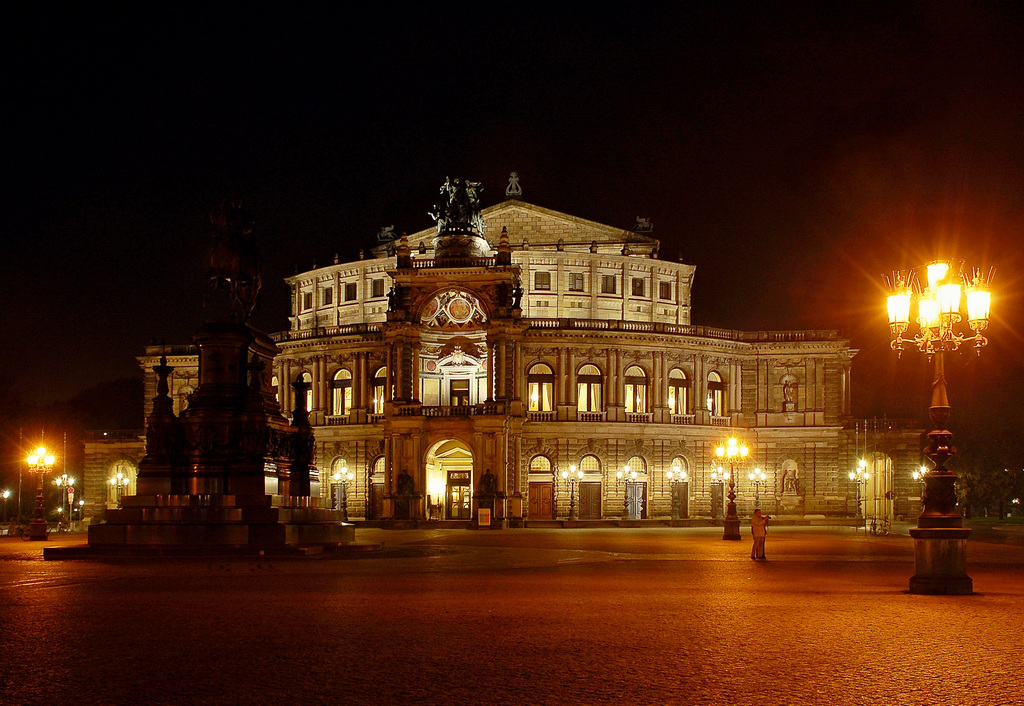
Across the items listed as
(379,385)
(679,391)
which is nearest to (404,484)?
(379,385)

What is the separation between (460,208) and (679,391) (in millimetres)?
21333

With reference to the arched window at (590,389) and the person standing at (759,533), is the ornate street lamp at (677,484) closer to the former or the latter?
the arched window at (590,389)

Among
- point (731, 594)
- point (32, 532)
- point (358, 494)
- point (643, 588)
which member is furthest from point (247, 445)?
point (358, 494)

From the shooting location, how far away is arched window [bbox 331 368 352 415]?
81.6 m

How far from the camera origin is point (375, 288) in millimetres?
90500

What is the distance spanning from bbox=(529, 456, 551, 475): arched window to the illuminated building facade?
7cm

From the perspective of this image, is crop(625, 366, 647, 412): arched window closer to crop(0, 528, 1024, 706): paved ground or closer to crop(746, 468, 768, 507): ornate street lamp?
crop(746, 468, 768, 507): ornate street lamp

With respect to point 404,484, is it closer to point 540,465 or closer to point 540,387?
point 540,465

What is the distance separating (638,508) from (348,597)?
6036 centimetres

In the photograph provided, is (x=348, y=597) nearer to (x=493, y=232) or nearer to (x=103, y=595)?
(x=103, y=595)

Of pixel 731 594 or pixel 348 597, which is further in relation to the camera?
pixel 731 594

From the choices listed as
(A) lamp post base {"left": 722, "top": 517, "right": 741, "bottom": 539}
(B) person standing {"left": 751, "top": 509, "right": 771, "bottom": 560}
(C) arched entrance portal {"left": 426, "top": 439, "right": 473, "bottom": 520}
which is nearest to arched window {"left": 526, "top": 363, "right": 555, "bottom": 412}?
(C) arched entrance portal {"left": 426, "top": 439, "right": 473, "bottom": 520}

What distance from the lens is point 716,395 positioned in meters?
82.8

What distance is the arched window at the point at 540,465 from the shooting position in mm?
76081
